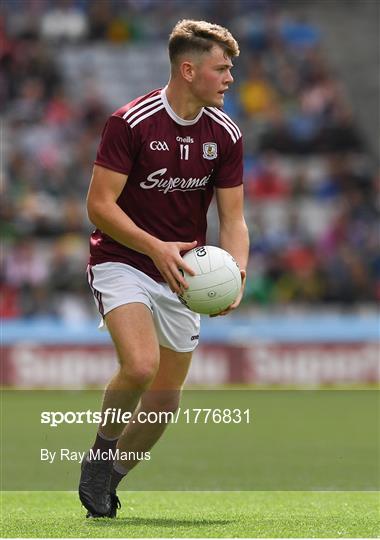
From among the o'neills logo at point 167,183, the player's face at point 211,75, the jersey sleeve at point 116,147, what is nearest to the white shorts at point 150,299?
the o'neills logo at point 167,183

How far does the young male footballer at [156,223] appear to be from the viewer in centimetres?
658

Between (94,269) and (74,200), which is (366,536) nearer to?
(94,269)

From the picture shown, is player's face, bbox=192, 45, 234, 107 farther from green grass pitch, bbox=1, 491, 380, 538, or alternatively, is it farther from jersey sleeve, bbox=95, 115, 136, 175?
green grass pitch, bbox=1, 491, 380, 538

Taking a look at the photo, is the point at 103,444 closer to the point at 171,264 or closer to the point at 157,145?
the point at 171,264

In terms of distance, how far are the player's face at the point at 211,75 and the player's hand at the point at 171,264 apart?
2.78ft

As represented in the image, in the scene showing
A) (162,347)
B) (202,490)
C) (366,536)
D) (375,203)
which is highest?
(162,347)

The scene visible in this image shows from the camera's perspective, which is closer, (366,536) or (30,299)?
(366,536)

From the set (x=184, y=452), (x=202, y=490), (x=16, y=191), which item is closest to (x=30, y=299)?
(x=16, y=191)

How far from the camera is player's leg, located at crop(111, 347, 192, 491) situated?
6965mm

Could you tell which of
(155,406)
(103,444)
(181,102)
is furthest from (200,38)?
(103,444)

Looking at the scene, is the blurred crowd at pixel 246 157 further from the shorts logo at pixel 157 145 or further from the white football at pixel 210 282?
the white football at pixel 210 282

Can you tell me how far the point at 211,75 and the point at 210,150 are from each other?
0.42m

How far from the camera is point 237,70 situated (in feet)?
73.5

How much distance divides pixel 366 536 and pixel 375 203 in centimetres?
1451
